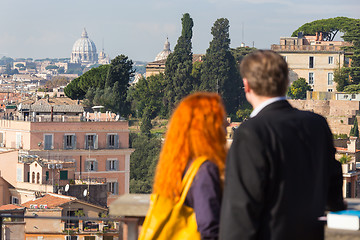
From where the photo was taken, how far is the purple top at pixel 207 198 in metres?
3.44

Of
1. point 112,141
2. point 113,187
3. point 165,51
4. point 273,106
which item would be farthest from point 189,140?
point 165,51

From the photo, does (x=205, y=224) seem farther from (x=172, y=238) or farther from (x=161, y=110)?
(x=161, y=110)

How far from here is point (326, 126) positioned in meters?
3.48

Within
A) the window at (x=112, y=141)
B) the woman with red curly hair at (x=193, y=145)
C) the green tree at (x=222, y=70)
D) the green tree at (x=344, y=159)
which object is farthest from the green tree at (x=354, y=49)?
the woman with red curly hair at (x=193, y=145)

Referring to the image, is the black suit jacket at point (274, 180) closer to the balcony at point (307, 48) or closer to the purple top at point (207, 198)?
the purple top at point (207, 198)

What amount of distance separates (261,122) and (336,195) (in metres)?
0.54

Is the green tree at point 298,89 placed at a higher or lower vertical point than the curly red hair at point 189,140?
higher

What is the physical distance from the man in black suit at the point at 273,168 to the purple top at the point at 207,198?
0.22 m

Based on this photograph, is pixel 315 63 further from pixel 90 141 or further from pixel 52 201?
pixel 52 201

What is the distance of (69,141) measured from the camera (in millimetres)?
39938

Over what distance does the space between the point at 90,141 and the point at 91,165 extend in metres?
1.16

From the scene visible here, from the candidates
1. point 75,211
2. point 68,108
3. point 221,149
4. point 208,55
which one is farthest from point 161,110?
point 221,149

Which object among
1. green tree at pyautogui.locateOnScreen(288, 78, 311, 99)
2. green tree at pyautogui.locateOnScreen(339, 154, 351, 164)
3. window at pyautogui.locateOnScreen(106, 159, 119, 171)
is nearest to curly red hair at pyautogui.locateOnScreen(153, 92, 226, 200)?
green tree at pyautogui.locateOnScreen(339, 154, 351, 164)

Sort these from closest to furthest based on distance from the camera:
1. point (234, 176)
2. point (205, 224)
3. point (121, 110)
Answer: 1. point (234, 176)
2. point (205, 224)
3. point (121, 110)
